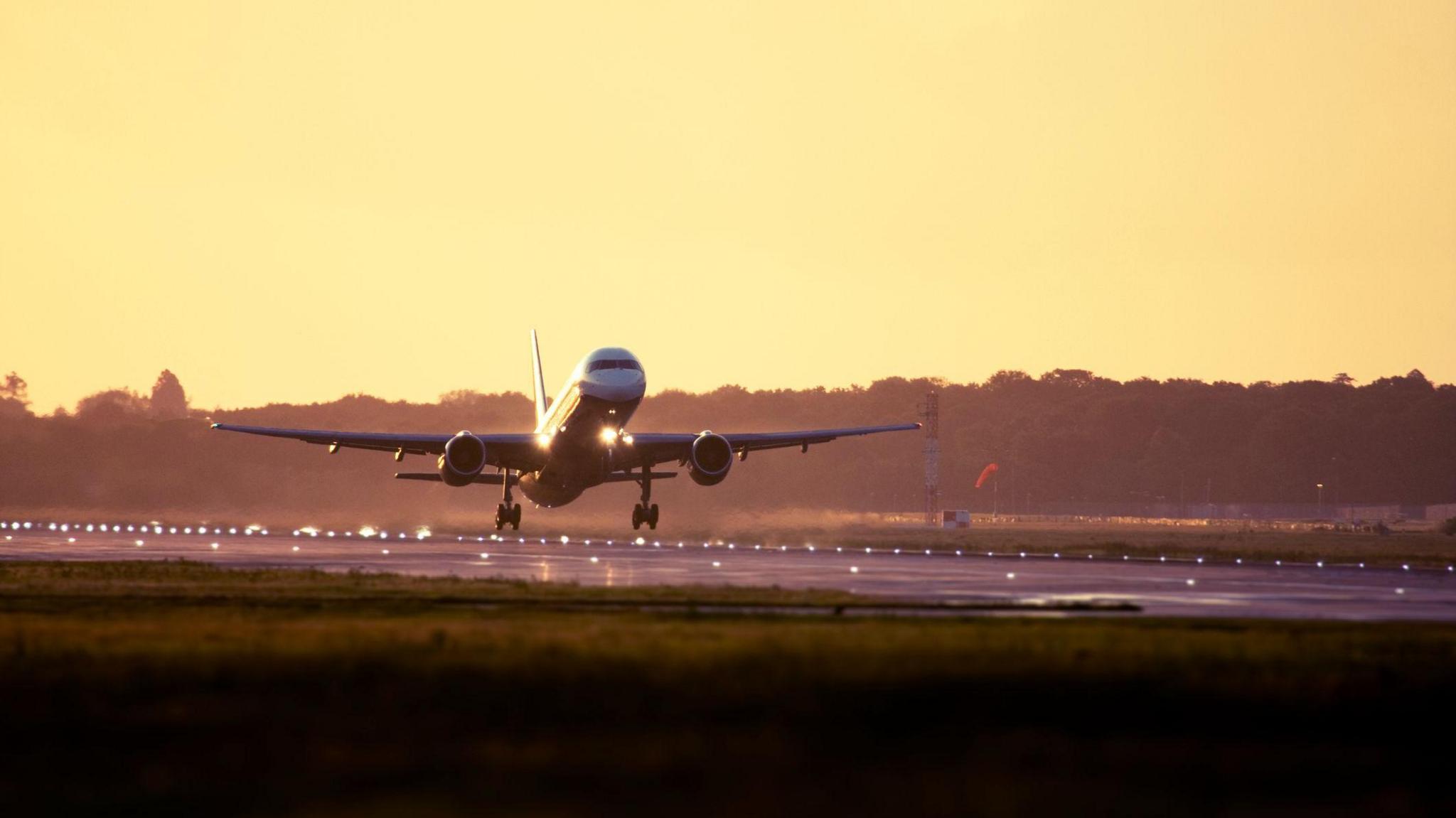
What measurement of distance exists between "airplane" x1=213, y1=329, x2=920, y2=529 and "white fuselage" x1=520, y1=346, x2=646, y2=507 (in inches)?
1.5

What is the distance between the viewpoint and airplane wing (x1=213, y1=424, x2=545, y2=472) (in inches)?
2776

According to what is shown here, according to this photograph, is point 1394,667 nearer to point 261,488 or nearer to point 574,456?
point 574,456

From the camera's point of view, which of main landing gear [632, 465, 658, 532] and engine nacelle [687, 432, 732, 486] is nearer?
engine nacelle [687, 432, 732, 486]

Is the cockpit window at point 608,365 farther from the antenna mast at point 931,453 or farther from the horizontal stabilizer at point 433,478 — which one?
the antenna mast at point 931,453

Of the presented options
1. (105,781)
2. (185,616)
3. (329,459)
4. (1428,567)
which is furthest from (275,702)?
(329,459)

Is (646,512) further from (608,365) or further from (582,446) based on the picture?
(608,365)

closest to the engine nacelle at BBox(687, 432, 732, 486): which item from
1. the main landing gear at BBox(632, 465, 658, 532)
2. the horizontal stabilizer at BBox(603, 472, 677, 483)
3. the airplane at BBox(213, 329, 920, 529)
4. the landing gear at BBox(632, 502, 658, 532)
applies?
the airplane at BBox(213, 329, 920, 529)

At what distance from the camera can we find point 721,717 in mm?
17406

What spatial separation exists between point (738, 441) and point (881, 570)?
27261 mm

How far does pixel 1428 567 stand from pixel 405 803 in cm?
5213

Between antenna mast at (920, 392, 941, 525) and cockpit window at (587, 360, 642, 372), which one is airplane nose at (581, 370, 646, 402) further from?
antenna mast at (920, 392, 941, 525)

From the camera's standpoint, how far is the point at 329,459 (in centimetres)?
A: 15025

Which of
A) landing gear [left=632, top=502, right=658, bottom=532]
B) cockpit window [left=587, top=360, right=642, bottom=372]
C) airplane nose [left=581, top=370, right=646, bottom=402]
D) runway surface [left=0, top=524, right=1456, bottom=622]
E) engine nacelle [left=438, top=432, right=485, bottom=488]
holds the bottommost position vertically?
runway surface [left=0, top=524, right=1456, bottom=622]

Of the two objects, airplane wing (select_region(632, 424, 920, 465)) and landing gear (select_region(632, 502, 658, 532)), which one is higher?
airplane wing (select_region(632, 424, 920, 465))
